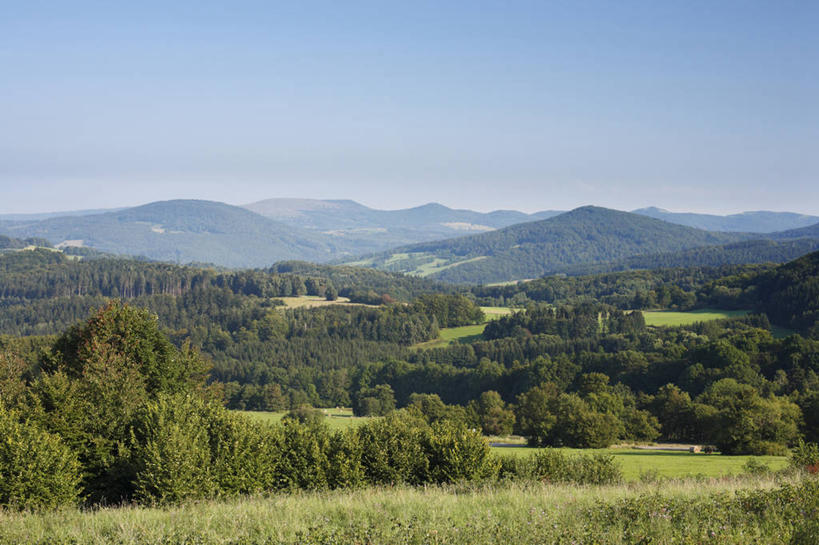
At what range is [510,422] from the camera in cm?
8894

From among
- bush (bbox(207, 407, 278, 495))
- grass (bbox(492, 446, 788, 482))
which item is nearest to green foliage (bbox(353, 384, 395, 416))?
grass (bbox(492, 446, 788, 482))

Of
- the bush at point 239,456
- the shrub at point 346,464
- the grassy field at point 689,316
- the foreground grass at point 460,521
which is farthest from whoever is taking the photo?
the grassy field at point 689,316

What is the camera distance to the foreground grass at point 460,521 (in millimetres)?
12562

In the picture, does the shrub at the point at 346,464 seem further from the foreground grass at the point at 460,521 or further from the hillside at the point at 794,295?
the hillside at the point at 794,295

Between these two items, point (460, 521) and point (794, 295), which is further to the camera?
point (794, 295)

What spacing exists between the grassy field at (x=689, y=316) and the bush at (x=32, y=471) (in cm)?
17148

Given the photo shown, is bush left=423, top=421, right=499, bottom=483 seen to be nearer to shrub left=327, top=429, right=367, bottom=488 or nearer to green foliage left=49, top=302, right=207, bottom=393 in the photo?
shrub left=327, top=429, right=367, bottom=488

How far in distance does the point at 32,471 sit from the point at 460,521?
54.5ft

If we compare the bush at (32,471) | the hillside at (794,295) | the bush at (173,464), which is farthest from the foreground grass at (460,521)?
the hillside at (794,295)

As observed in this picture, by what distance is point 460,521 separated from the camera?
45.7 feet

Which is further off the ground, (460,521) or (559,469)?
(460,521)

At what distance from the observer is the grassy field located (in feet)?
573

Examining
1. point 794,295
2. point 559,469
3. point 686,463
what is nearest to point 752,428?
point 686,463

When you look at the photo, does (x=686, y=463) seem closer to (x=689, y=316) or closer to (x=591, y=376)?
(x=591, y=376)
